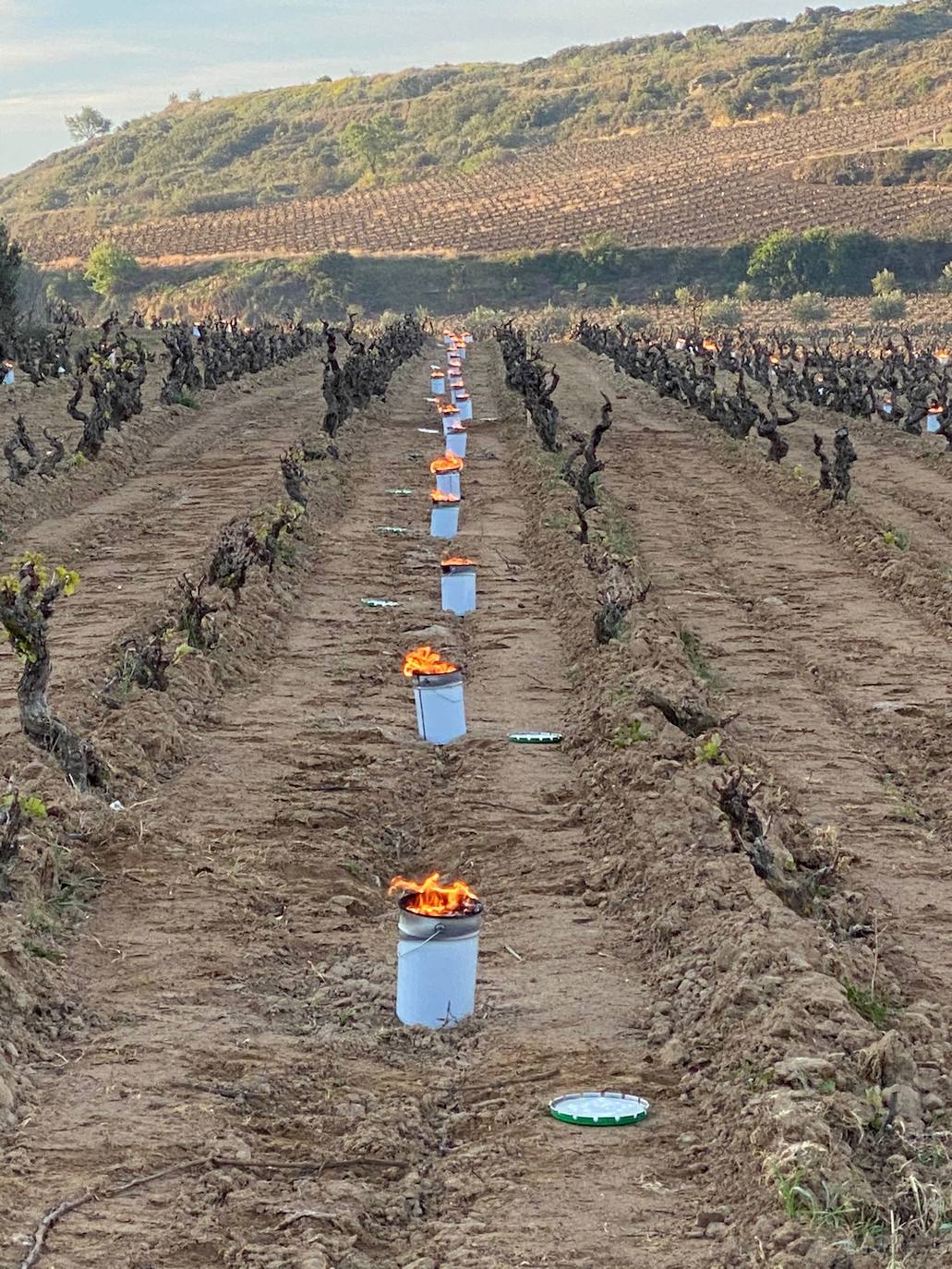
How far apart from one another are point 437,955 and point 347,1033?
51 centimetres

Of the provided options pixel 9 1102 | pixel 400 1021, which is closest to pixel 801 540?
pixel 400 1021

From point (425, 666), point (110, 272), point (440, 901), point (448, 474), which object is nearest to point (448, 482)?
point (448, 474)

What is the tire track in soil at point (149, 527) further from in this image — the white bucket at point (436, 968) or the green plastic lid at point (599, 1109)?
the green plastic lid at point (599, 1109)

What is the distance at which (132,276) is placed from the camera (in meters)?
109

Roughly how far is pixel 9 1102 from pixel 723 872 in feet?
11.2

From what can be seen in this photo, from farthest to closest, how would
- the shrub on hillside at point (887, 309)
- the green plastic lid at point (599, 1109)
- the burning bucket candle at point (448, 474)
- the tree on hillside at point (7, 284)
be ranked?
the shrub on hillside at point (887, 309), the tree on hillside at point (7, 284), the burning bucket candle at point (448, 474), the green plastic lid at point (599, 1109)

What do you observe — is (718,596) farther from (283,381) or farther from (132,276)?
(132,276)

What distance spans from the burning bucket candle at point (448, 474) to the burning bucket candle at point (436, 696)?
9.91 meters

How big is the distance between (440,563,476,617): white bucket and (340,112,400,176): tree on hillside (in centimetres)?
16469

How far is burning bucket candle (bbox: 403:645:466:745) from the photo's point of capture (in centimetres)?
1130

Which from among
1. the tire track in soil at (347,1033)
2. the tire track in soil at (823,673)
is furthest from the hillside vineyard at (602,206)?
the tire track in soil at (347,1033)

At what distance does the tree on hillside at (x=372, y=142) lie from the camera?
583ft

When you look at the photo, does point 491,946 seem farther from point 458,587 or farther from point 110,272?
point 110,272

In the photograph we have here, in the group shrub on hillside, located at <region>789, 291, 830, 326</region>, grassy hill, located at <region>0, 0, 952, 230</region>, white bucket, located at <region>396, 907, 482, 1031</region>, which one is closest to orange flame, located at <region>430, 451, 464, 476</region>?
white bucket, located at <region>396, 907, 482, 1031</region>
